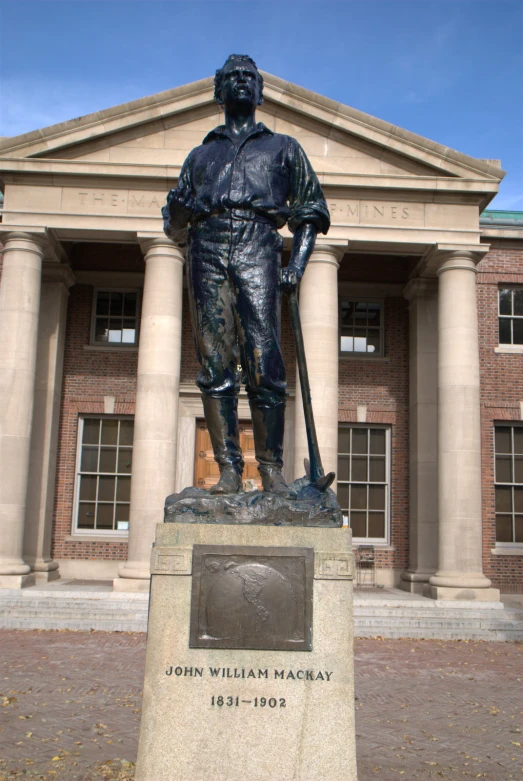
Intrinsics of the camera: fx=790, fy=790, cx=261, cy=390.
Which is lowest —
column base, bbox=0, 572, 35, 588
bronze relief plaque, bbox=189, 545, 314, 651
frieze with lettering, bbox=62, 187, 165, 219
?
column base, bbox=0, 572, 35, 588

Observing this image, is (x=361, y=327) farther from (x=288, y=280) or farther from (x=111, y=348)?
(x=288, y=280)

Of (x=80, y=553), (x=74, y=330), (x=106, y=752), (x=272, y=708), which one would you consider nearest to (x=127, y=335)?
(x=74, y=330)

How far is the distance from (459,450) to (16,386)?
8926 millimetres

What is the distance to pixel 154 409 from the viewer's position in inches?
614

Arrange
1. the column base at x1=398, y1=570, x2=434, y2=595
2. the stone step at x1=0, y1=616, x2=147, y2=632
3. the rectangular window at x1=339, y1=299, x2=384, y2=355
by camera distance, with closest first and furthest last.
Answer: the stone step at x1=0, y1=616, x2=147, y2=632, the column base at x1=398, y1=570, x2=434, y2=595, the rectangular window at x1=339, y1=299, x2=384, y2=355

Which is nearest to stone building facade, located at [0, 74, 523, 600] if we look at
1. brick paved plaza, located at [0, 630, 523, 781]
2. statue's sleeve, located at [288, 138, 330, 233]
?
brick paved plaza, located at [0, 630, 523, 781]

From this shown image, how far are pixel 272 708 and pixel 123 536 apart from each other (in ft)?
50.2

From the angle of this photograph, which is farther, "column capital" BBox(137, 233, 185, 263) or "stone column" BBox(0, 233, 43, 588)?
"column capital" BBox(137, 233, 185, 263)

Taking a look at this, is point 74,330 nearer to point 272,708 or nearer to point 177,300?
point 177,300

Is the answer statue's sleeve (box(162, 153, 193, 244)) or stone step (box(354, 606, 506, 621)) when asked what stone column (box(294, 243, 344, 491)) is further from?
statue's sleeve (box(162, 153, 193, 244))

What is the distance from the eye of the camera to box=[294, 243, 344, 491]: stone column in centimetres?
1574

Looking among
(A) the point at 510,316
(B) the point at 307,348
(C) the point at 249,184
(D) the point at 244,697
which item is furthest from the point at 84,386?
(D) the point at 244,697

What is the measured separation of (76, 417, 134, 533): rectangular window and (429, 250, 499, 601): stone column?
7676mm

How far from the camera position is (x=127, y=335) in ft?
65.7
